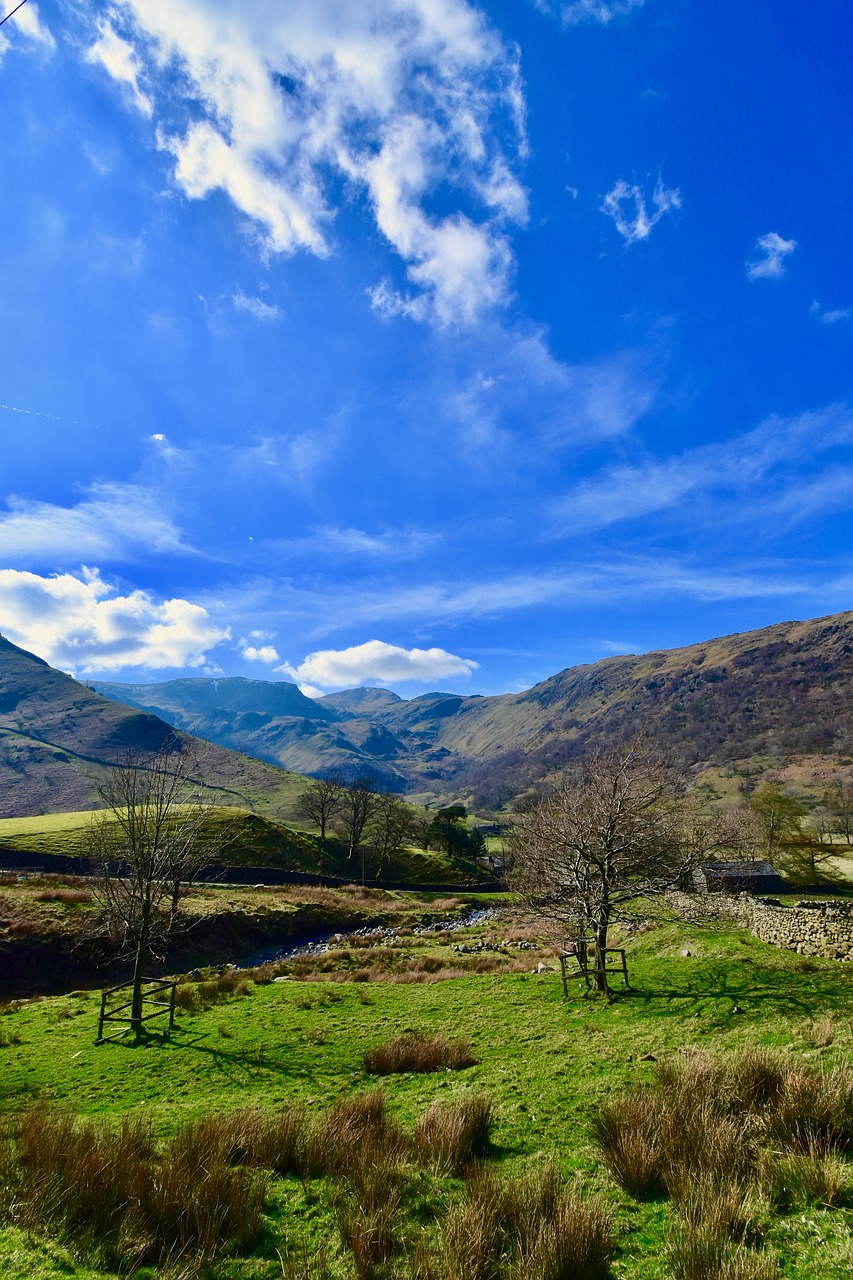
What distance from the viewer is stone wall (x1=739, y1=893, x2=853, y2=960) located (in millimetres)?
18266

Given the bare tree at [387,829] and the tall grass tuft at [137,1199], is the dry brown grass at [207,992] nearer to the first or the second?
the tall grass tuft at [137,1199]

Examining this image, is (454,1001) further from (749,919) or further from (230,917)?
(230,917)

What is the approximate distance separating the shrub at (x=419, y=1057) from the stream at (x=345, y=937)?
65.4ft

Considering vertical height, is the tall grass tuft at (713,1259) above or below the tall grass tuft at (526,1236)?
above

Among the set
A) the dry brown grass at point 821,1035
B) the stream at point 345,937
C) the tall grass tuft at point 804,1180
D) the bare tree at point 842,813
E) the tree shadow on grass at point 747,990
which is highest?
the tall grass tuft at point 804,1180

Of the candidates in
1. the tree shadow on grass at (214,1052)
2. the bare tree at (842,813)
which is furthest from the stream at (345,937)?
the bare tree at (842,813)

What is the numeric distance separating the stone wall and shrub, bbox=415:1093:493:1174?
56.9 feet

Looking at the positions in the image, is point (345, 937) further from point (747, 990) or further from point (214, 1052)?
point (747, 990)

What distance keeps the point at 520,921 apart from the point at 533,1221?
4114 centimetres

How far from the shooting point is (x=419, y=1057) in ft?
37.3

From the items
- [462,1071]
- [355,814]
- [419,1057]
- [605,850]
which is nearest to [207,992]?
Result: [419,1057]

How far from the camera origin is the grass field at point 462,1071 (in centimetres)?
487

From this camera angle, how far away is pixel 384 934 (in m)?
38.9

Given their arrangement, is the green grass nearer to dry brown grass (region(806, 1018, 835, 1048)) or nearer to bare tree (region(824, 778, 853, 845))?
dry brown grass (region(806, 1018, 835, 1048))
